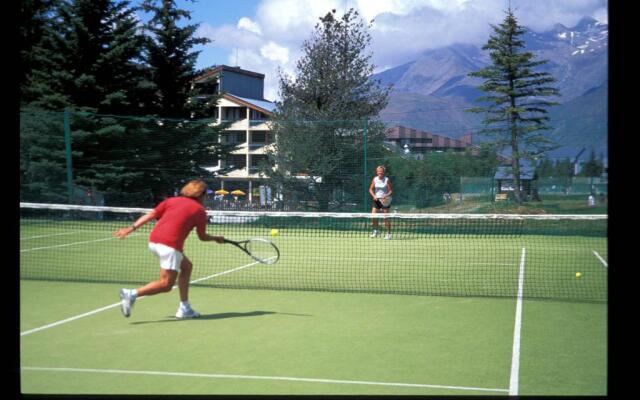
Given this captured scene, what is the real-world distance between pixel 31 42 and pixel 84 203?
32.1 feet

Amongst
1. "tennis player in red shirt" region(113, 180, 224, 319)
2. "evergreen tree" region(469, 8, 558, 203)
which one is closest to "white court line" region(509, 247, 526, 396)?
"tennis player in red shirt" region(113, 180, 224, 319)

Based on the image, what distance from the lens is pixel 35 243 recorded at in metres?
12.9

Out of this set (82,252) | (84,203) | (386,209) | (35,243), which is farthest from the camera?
(84,203)

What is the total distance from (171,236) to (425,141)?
41.9 feet

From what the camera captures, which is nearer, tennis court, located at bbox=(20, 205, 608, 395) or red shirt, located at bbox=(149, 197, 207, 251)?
tennis court, located at bbox=(20, 205, 608, 395)

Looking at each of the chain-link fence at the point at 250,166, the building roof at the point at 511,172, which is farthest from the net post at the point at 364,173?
the building roof at the point at 511,172

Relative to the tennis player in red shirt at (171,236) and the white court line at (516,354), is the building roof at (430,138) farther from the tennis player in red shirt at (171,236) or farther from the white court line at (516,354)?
the tennis player in red shirt at (171,236)

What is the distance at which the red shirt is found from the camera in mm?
6238

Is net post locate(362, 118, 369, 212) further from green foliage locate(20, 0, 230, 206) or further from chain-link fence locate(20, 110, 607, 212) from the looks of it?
green foliage locate(20, 0, 230, 206)

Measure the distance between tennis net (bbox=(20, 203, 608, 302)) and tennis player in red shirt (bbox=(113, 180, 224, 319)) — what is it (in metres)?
2.28
